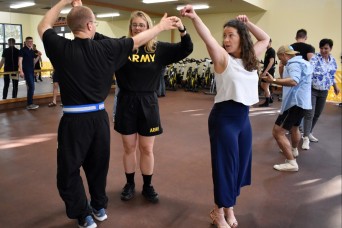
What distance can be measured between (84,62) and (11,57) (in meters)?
5.78

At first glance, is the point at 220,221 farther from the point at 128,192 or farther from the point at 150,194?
the point at 128,192

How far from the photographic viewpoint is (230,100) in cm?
199

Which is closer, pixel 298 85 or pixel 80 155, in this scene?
pixel 80 155

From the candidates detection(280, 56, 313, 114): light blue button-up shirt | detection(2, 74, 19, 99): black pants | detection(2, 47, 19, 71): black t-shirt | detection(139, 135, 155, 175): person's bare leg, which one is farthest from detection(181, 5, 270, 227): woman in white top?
detection(2, 74, 19, 99): black pants

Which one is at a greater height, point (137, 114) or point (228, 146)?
point (137, 114)

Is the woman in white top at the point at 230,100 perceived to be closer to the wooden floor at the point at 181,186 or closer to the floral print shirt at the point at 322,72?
the wooden floor at the point at 181,186

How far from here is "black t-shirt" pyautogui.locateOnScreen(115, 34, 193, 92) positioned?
7.51 ft

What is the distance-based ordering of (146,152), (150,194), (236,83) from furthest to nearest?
(150,194) → (146,152) → (236,83)

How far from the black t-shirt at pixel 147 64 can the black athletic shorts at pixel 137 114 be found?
6 centimetres

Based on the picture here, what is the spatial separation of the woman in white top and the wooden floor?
0.48m

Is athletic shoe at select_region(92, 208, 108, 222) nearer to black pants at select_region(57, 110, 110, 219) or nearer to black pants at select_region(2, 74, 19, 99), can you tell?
black pants at select_region(57, 110, 110, 219)

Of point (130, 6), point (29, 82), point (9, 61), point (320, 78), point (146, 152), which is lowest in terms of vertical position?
point (146, 152)

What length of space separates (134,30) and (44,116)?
4.41 metres

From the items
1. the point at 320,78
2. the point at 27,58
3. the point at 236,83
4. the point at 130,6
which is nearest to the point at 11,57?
the point at 27,58
